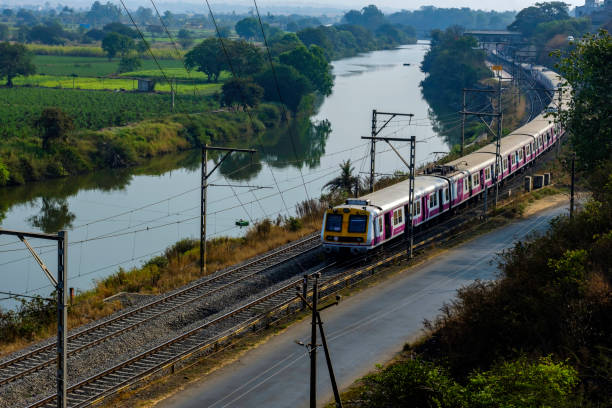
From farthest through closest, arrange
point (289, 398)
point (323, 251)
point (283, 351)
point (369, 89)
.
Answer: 1. point (369, 89)
2. point (323, 251)
3. point (283, 351)
4. point (289, 398)

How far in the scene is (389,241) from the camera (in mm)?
35438

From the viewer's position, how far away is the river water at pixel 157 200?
4125cm

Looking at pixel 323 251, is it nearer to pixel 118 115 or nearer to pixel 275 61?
pixel 118 115

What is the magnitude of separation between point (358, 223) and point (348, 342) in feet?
28.4

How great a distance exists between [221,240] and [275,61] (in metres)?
79.1

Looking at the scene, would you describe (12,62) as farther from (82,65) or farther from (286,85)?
(286,85)

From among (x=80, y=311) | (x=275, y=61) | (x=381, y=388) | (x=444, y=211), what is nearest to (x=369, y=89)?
(x=275, y=61)

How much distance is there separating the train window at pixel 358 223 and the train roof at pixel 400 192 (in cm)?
116

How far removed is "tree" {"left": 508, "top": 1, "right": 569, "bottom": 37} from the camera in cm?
18362

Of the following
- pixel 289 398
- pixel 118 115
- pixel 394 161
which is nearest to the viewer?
pixel 289 398

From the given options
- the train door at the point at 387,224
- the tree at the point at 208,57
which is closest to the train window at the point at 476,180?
the train door at the point at 387,224

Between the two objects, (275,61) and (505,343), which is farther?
(275,61)

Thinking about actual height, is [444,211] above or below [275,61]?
below

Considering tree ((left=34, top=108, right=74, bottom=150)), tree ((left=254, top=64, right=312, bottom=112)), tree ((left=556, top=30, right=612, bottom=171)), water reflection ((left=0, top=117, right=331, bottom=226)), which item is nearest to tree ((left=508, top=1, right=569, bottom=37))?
tree ((left=254, top=64, right=312, bottom=112))
